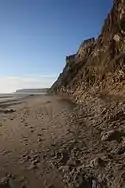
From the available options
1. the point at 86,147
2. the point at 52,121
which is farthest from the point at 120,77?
the point at 86,147

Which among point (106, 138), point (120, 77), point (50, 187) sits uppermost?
point (120, 77)

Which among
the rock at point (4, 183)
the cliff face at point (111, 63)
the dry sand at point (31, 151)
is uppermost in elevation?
the cliff face at point (111, 63)

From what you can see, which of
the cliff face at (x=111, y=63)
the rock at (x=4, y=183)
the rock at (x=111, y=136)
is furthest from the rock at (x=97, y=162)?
the cliff face at (x=111, y=63)

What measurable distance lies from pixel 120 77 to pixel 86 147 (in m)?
8.83

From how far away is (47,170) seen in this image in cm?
823

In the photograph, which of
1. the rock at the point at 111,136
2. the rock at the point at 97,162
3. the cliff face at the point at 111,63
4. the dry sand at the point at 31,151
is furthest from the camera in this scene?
the cliff face at the point at 111,63

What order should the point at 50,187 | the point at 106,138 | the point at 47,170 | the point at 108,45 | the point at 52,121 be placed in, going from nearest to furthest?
the point at 50,187 → the point at 47,170 → the point at 106,138 → the point at 52,121 → the point at 108,45

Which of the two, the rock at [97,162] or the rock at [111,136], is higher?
the rock at [111,136]

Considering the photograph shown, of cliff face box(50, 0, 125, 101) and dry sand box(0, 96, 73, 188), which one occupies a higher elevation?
cliff face box(50, 0, 125, 101)

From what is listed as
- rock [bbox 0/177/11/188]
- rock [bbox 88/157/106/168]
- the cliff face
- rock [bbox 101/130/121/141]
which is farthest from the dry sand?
the cliff face

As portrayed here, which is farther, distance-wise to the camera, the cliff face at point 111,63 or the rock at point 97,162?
the cliff face at point 111,63

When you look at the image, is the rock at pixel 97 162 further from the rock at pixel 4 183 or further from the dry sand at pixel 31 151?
the rock at pixel 4 183

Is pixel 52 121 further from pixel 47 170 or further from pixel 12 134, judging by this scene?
pixel 47 170

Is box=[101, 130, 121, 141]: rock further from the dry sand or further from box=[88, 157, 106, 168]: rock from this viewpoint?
box=[88, 157, 106, 168]: rock
